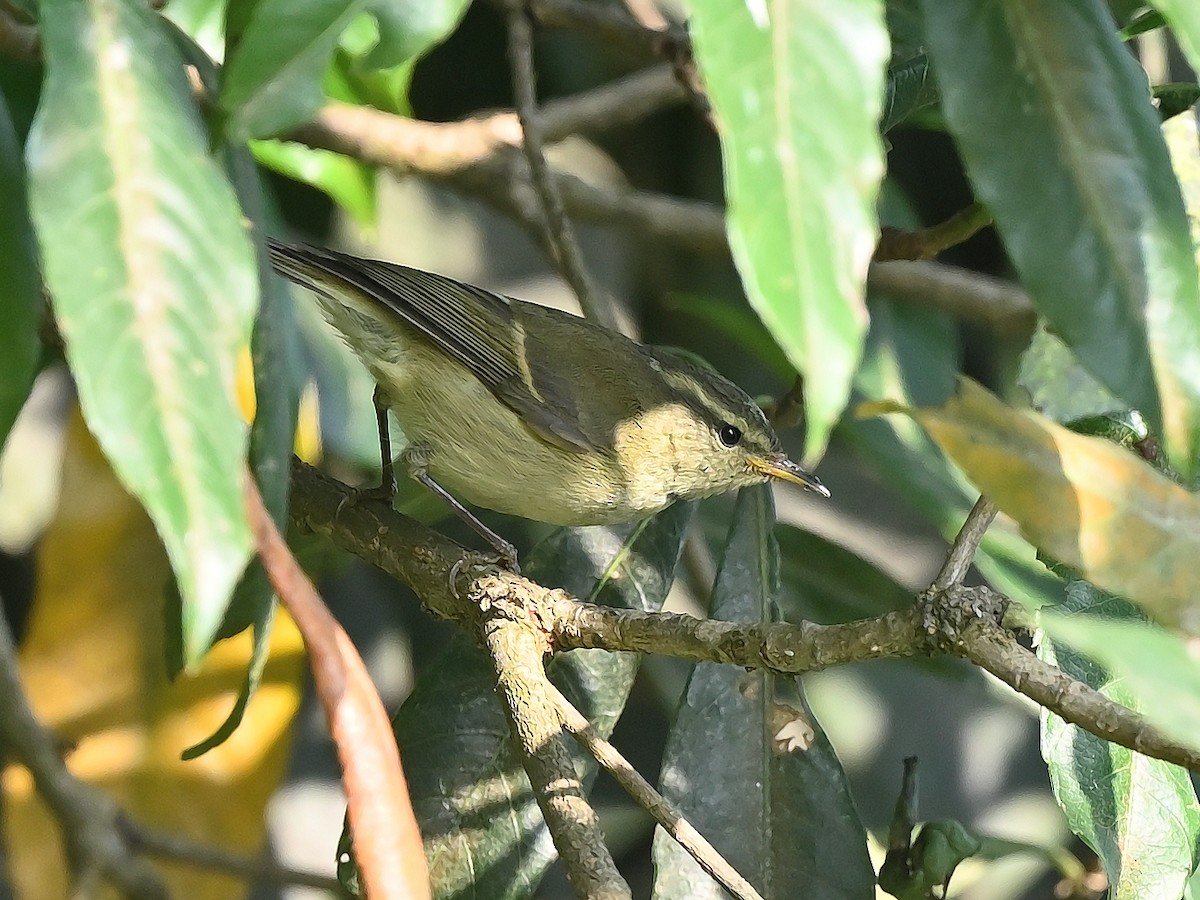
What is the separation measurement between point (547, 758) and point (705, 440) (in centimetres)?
126

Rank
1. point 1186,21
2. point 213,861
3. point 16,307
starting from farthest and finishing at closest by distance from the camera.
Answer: point 213,861 → point 16,307 → point 1186,21

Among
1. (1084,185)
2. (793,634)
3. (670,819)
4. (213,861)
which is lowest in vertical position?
(213,861)

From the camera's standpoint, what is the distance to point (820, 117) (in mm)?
791

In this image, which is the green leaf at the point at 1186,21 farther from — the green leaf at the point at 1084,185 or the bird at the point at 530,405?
the bird at the point at 530,405

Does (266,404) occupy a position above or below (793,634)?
above

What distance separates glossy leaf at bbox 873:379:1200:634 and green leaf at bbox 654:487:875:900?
0.84 metres

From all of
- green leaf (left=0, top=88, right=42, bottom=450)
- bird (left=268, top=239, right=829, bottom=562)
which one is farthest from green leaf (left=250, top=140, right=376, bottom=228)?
green leaf (left=0, top=88, right=42, bottom=450)

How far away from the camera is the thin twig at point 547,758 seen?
124 centimetres

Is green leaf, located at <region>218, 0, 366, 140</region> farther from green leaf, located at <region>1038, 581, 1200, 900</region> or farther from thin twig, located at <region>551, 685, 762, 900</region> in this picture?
green leaf, located at <region>1038, 581, 1200, 900</region>

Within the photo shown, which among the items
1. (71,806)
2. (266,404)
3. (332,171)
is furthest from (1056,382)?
(71,806)

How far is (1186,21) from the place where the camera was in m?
0.88

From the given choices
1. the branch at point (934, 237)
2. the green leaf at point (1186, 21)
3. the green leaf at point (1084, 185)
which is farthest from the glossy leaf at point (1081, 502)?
the branch at point (934, 237)

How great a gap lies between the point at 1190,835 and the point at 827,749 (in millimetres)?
462

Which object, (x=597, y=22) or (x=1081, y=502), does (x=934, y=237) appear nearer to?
(x=1081, y=502)
